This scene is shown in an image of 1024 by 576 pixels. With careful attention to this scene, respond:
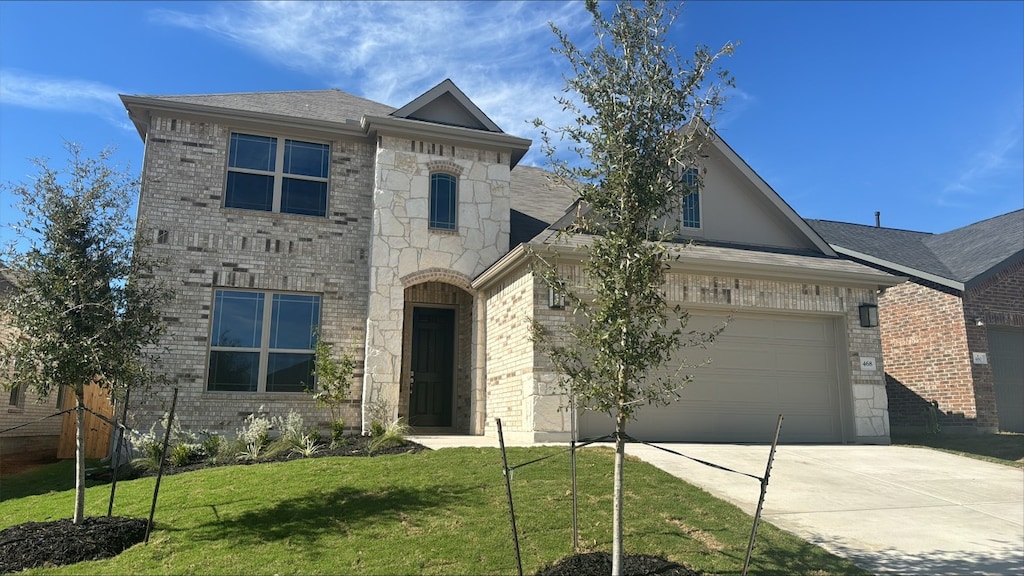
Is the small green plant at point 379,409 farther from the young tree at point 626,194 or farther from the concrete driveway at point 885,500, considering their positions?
the young tree at point 626,194

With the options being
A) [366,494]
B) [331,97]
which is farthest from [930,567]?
[331,97]

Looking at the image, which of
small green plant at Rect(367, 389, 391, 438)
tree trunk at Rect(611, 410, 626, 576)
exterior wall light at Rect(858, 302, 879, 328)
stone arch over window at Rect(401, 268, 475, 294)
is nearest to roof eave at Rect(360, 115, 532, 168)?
stone arch over window at Rect(401, 268, 475, 294)

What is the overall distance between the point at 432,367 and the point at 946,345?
468 inches

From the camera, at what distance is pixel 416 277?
13.8 metres

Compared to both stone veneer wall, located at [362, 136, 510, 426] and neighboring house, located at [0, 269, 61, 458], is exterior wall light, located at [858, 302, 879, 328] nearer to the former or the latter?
stone veneer wall, located at [362, 136, 510, 426]

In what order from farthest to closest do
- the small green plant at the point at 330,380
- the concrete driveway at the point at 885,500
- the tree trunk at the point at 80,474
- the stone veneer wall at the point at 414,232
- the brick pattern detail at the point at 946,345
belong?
the brick pattern detail at the point at 946,345 < the stone veneer wall at the point at 414,232 < the small green plant at the point at 330,380 < the tree trunk at the point at 80,474 < the concrete driveway at the point at 885,500

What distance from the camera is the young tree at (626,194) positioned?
543 cm

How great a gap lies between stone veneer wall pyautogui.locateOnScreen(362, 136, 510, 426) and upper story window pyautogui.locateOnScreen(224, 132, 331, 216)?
1255mm

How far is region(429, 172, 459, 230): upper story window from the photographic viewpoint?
14.1m

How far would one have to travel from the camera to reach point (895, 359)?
17.1 m

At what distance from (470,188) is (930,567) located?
1060 centimetres

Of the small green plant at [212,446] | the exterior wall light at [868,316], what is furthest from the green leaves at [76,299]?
the exterior wall light at [868,316]

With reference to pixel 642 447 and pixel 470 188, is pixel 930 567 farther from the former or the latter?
pixel 470 188

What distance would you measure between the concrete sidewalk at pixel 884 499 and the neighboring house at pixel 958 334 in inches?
193
